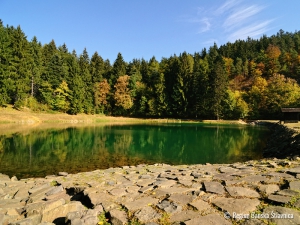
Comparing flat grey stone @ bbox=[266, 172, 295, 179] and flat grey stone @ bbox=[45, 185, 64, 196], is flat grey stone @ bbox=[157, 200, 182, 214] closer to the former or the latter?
flat grey stone @ bbox=[266, 172, 295, 179]

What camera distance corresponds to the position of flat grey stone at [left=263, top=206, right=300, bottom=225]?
346cm

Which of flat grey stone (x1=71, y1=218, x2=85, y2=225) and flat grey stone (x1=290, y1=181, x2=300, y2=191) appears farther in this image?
flat grey stone (x1=290, y1=181, x2=300, y2=191)

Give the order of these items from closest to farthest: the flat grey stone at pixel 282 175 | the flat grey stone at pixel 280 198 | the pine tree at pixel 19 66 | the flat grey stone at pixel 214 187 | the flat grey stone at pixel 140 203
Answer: the flat grey stone at pixel 280 198 → the flat grey stone at pixel 140 203 → the flat grey stone at pixel 214 187 → the flat grey stone at pixel 282 175 → the pine tree at pixel 19 66

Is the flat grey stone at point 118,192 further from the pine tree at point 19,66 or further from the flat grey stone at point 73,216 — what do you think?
the pine tree at point 19,66

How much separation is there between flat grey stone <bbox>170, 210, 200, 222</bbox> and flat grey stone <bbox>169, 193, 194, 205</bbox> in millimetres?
423

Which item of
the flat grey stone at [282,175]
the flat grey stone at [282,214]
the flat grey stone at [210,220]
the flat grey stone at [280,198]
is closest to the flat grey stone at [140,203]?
the flat grey stone at [210,220]

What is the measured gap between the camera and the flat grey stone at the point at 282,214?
3.46 meters

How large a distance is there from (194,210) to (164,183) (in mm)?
1920

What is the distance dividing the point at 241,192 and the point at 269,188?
2.16 ft

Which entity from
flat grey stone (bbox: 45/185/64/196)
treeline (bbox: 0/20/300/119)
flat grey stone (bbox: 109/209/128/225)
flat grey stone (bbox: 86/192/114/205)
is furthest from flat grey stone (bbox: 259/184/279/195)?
treeline (bbox: 0/20/300/119)

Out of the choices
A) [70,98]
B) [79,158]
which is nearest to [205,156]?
[79,158]

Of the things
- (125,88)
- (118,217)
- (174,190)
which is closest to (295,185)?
(174,190)

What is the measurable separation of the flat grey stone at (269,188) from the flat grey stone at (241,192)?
0.21 metres

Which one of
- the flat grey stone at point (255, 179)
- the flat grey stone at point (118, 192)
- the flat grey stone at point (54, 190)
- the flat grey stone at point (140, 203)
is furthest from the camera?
the flat grey stone at point (54, 190)
